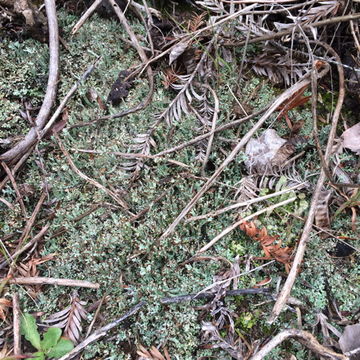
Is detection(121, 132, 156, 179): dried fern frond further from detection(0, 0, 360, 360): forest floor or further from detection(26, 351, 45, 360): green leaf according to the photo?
detection(26, 351, 45, 360): green leaf

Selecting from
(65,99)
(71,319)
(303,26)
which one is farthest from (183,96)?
(71,319)

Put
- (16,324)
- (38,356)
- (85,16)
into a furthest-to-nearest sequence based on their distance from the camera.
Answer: (85,16), (16,324), (38,356)

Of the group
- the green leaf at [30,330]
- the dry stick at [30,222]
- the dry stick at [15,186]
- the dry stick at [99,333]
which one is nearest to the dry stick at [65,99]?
the dry stick at [15,186]

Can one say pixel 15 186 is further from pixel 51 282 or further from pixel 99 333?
pixel 99 333

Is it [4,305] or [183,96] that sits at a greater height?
[183,96]

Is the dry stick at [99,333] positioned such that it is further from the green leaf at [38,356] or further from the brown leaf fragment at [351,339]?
the brown leaf fragment at [351,339]

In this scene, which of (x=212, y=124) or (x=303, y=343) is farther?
(x=212, y=124)

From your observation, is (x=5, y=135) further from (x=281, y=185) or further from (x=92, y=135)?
(x=281, y=185)
